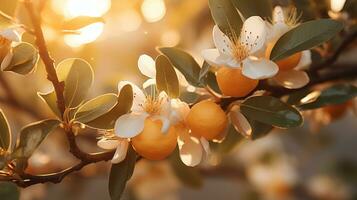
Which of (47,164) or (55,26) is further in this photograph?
(47,164)

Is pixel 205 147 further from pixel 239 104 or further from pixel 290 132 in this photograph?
pixel 290 132

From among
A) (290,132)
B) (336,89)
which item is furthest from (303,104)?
(290,132)

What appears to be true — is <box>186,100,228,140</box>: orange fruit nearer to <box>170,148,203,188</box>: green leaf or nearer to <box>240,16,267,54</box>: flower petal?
<box>240,16,267,54</box>: flower petal

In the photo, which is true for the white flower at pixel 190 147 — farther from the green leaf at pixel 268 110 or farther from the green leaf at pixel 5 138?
the green leaf at pixel 5 138

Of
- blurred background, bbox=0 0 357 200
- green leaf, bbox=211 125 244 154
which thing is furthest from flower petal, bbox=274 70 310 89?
green leaf, bbox=211 125 244 154

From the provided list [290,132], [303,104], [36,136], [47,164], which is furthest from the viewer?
[290,132]

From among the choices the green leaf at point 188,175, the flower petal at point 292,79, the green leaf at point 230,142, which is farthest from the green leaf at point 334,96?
the green leaf at point 188,175

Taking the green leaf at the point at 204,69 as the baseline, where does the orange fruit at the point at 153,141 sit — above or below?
below
